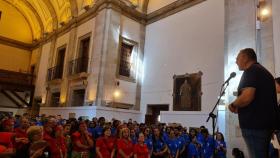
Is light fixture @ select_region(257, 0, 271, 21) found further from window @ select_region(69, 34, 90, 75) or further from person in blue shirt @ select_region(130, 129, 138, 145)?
window @ select_region(69, 34, 90, 75)

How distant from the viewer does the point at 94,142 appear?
639 centimetres

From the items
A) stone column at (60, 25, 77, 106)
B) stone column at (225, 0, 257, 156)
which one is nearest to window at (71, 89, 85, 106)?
stone column at (60, 25, 77, 106)

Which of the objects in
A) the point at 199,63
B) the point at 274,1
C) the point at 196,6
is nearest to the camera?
the point at 274,1

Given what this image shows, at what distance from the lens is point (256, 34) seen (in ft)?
30.6

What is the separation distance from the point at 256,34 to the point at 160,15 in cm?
709

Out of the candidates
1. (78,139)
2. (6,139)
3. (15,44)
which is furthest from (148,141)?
(15,44)

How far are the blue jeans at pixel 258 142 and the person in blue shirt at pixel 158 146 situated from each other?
504 cm

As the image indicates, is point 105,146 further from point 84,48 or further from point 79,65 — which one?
point 84,48

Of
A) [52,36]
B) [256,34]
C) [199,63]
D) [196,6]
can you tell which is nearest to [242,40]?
[256,34]

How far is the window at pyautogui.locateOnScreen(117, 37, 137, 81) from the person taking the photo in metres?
15.0

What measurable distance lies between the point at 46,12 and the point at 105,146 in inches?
768

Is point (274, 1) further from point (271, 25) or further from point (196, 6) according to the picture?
point (196, 6)

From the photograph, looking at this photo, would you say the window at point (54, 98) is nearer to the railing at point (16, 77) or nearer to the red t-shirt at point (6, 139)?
the railing at point (16, 77)

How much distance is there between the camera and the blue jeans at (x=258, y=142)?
216cm
